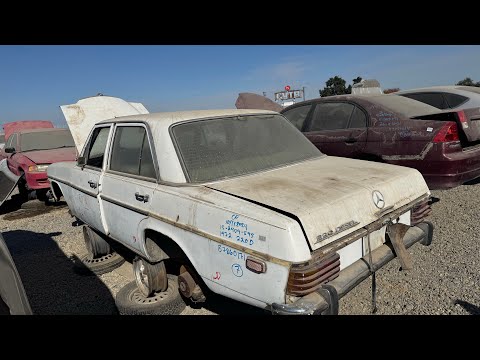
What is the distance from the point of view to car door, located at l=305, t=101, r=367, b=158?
4.72m

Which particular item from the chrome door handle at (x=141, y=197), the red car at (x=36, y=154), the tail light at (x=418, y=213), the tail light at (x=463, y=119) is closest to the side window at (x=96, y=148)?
the chrome door handle at (x=141, y=197)

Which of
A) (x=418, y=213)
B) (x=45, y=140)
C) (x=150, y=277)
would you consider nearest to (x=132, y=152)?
(x=150, y=277)

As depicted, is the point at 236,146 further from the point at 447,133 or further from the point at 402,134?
the point at 447,133

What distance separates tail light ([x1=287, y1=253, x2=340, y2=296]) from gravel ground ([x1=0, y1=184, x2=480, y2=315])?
1.08 metres

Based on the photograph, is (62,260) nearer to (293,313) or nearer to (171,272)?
(171,272)

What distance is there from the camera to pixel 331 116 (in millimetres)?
5172

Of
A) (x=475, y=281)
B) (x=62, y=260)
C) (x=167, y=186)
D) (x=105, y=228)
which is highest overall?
(x=167, y=186)

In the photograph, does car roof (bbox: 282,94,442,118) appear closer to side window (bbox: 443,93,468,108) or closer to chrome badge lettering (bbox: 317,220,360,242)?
side window (bbox: 443,93,468,108)

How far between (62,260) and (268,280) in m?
3.66

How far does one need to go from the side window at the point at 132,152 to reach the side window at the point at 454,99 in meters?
6.94

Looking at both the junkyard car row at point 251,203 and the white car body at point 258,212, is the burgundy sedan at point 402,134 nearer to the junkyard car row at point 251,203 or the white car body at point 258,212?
the junkyard car row at point 251,203

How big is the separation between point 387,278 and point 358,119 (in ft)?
8.20
